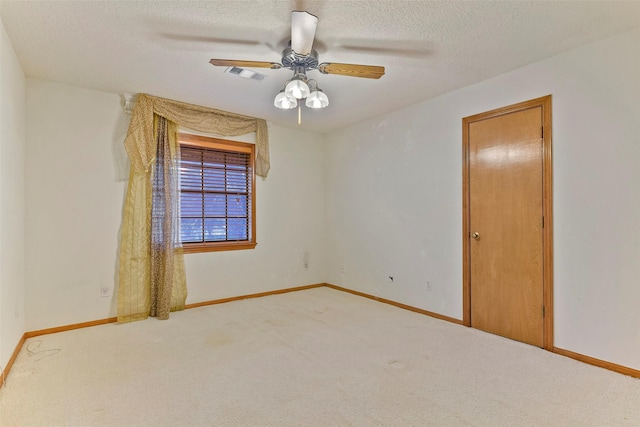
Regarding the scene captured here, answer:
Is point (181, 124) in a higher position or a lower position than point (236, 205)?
higher

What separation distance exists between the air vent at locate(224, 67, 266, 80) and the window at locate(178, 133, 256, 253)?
4.62ft

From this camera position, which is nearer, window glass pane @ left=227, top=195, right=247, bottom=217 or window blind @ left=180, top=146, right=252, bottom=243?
window blind @ left=180, top=146, right=252, bottom=243

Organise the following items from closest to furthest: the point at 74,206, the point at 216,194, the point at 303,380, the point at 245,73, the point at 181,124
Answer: the point at 303,380
the point at 245,73
the point at 74,206
the point at 181,124
the point at 216,194

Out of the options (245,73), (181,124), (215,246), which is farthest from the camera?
(215,246)

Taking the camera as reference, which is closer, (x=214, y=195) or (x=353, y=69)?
(x=353, y=69)

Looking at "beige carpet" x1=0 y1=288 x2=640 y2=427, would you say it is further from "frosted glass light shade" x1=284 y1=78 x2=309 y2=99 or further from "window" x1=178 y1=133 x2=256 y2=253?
"frosted glass light shade" x1=284 y1=78 x2=309 y2=99

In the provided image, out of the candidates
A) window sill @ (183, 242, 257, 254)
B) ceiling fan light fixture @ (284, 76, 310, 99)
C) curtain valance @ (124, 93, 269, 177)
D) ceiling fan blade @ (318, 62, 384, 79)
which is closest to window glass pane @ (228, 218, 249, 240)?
window sill @ (183, 242, 257, 254)

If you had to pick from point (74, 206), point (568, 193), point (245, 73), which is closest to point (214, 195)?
point (74, 206)

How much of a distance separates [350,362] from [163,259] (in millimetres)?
2506

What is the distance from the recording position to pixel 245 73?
3.19 m

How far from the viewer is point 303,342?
3109mm

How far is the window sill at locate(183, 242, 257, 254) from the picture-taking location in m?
4.29

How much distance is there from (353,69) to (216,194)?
2810 millimetres

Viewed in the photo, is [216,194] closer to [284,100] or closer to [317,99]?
[284,100]
